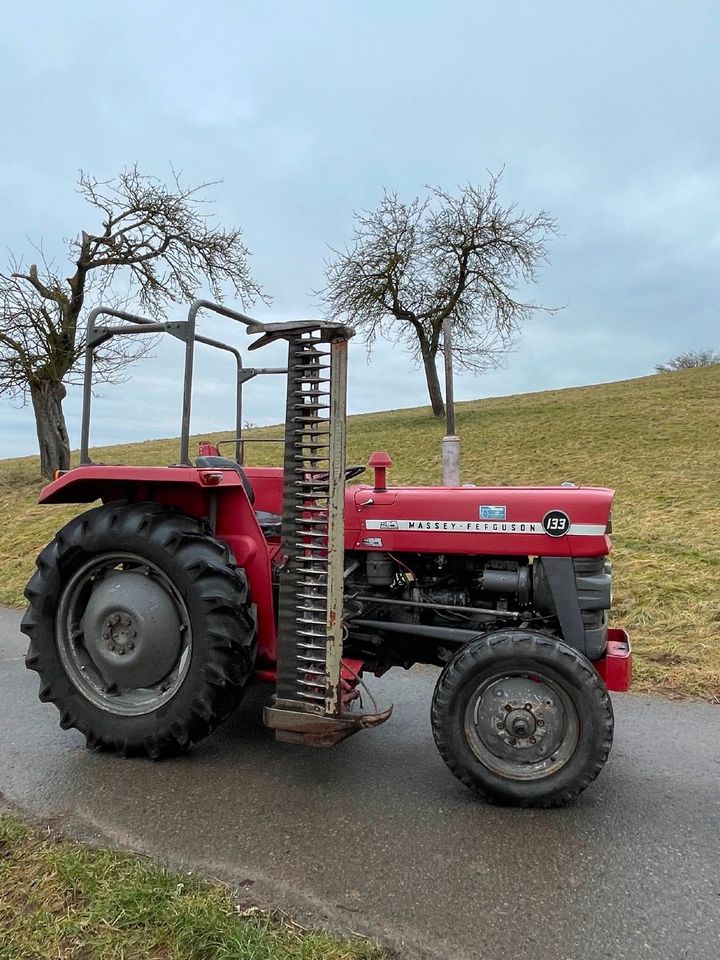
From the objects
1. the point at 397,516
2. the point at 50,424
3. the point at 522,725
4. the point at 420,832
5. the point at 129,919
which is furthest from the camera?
the point at 50,424

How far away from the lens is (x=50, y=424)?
46.9ft

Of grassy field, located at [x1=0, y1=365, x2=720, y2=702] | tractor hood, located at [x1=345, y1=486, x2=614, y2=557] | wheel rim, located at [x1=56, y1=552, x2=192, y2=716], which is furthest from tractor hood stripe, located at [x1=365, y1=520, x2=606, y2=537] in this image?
grassy field, located at [x1=0, y1=365, x2=720, y2=702]

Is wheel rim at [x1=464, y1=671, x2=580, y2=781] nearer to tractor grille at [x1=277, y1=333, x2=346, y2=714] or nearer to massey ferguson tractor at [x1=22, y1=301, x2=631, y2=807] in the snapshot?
massey ferguson tractor at [x1=22, y1=301, x2=631, y2=807]

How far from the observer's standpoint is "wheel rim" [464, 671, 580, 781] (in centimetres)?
250

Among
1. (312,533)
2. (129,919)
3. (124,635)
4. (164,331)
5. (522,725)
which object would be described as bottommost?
(129,919)

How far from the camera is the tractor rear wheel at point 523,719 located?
245 cm

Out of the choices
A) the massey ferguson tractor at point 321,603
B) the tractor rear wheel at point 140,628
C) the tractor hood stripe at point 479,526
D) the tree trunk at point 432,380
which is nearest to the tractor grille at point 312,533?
the massey ferguson tractor at point 321,603

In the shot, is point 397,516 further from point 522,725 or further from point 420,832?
point 420,832

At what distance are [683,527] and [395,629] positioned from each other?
17.3ft

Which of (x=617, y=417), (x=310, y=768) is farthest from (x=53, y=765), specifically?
(x=617, y=417)

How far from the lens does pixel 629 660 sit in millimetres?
2830

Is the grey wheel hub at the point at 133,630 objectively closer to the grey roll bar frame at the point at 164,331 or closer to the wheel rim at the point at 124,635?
the wheel rim at the point at 124,635

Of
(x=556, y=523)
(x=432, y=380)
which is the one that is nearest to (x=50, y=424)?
(x=432, y=380)

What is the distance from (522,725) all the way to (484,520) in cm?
83
